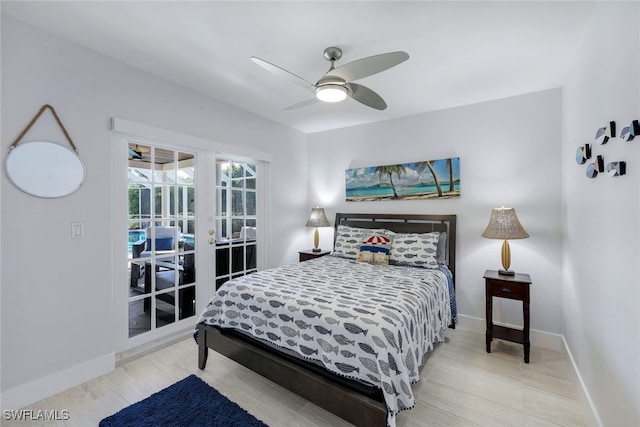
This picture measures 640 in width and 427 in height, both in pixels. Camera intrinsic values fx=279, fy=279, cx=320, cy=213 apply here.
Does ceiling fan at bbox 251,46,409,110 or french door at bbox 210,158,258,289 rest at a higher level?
ceiling fan at bbox 251,46,409,110

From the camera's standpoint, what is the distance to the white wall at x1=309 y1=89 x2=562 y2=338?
281 centimetres

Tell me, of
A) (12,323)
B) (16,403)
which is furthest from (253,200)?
(16,403)

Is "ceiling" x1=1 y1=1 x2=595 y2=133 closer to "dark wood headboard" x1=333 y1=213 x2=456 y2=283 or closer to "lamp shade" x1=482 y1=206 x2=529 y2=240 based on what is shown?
"lamp shade" x1=482 y1=206 x2=529 y2=240

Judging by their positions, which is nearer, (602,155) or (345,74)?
(602,155)

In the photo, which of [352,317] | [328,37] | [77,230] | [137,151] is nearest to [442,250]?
[352,317]

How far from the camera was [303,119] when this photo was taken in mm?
3887

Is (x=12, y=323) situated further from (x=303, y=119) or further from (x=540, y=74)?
(x=540, y=74)

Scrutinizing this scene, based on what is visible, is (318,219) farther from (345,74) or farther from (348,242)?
(345,74)

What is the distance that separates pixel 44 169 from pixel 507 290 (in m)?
3.91

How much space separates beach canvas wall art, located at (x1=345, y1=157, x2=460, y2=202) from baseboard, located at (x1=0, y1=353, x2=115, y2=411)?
3.23 metres

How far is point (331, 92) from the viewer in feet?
6.72

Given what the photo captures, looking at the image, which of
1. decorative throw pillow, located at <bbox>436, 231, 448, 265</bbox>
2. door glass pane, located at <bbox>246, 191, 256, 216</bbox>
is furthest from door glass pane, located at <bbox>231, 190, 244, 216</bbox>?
decorative throw pillow, located at <bbox>436, 231, 448, 265</bbox>

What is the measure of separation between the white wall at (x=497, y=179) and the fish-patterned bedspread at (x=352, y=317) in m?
0.76

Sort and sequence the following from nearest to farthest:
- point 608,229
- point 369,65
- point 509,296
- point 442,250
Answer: point 608,229 < point 369,65 < point 509,296 < point 442,250
